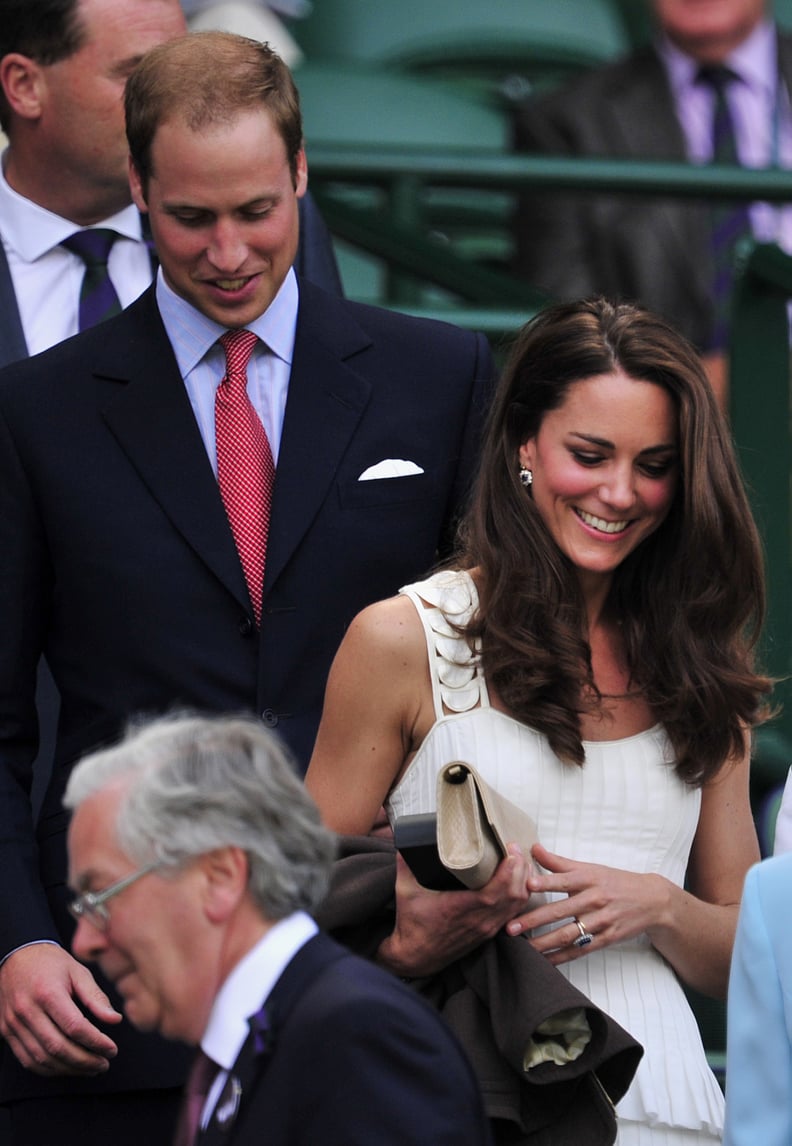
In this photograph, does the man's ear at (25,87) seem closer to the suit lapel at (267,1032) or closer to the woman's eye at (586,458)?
the woman's eye at (586,458)

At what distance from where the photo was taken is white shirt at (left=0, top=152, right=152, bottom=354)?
12.8ft

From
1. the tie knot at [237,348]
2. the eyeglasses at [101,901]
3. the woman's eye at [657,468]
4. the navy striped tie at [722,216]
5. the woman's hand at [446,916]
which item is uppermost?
the tie knot at [237,348]

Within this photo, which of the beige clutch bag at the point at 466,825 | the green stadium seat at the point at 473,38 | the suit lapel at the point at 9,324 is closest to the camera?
the beige clutch bag at the point at 466,825

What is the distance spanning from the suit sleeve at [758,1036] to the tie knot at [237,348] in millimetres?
1290

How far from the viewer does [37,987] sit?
117 inches

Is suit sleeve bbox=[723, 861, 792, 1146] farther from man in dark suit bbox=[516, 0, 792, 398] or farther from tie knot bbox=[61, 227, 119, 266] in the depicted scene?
man in dark suit bbox=[516, 0, 792, 398]

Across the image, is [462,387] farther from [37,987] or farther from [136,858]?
[136,858]

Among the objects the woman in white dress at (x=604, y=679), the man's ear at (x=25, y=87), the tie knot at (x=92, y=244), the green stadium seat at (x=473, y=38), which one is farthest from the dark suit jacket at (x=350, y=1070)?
the green stadium seat at (x=473, y=38)

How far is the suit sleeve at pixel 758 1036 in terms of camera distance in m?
2.31

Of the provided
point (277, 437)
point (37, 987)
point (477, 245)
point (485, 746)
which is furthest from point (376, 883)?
point (477, 245)

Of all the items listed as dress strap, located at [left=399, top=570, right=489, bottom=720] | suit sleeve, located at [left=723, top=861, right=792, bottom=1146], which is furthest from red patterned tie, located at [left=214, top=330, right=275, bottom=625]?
suit sleeve, located at [left=723, top=861, right=792, bottom=1146]

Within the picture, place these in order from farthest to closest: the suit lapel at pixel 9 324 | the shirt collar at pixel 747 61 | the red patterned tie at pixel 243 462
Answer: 1. the shirt collar at pixel 747 61
2. the suit lapel at pixel 9 324
3. the red patterned tie at pixel 243 462

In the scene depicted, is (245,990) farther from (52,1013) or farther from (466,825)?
(52,1013)

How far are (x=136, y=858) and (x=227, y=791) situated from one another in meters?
0.12
